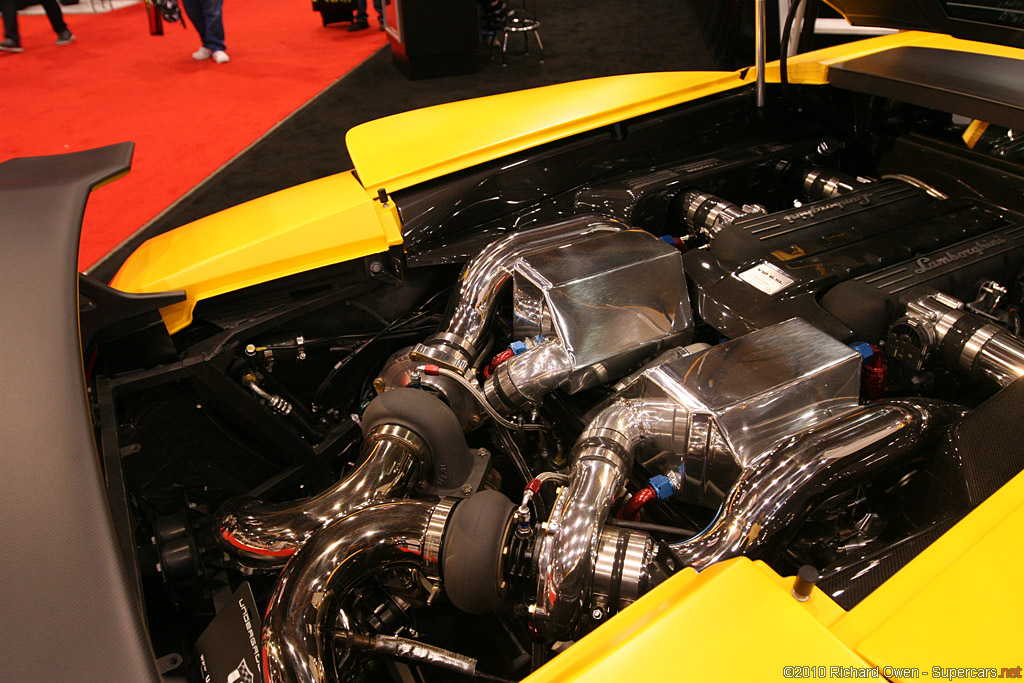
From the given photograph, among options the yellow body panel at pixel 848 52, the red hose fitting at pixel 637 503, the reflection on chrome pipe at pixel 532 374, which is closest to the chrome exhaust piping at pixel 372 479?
the reflection on chrome pipe at pixel 532 374

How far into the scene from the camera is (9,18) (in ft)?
19.6

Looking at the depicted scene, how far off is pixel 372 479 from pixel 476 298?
18.5 inches

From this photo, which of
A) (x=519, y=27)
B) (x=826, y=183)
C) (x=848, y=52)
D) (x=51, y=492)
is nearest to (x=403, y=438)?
(x=51, y=492)

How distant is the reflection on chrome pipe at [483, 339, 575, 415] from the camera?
1268 mm

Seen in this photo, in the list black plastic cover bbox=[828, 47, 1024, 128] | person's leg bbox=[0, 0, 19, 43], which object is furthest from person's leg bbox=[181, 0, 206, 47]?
black plastic cover bbox=[828, 47, 1024, 128]

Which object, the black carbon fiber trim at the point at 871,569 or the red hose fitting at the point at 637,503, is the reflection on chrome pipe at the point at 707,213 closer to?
the red hose fitting at the point at 637,503

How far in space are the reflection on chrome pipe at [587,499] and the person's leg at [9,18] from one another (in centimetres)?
730

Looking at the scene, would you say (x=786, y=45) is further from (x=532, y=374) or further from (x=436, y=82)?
(x=436, y=82)

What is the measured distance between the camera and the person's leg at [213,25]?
5.55 m

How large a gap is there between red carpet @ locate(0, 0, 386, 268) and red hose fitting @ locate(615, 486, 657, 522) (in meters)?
3.04

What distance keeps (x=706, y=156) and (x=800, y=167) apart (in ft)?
0.88

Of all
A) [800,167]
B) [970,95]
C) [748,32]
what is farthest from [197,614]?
[748,32]

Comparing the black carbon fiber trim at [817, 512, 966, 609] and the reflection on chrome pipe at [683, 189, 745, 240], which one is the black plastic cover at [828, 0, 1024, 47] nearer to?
the reflection on chrome pipe at [683, 189, 745, 240]

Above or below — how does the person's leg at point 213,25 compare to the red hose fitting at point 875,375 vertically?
above
